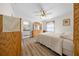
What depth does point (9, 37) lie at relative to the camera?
1.69m

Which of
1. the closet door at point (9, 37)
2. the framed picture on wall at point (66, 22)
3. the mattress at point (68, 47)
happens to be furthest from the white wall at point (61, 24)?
the closet door at point (9, 37)

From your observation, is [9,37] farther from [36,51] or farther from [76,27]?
[36,51]

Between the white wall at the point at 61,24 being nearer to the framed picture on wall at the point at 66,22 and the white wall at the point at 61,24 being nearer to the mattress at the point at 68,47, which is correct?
the framed picture on wall at the point at 66,22

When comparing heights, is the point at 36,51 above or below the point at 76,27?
below

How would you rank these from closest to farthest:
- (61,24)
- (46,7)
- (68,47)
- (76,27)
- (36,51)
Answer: (76,27)
(68,47)
(36,51)
(46,7)
(61,24)

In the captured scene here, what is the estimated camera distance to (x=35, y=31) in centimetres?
830

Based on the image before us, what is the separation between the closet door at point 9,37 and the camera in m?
1.64

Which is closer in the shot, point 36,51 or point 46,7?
point 36,51

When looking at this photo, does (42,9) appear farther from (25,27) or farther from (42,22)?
(42,22)

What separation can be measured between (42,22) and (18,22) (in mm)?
6883

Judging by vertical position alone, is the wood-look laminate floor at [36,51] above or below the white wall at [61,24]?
below

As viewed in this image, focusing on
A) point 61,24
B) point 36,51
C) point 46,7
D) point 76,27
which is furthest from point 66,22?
point 76,27

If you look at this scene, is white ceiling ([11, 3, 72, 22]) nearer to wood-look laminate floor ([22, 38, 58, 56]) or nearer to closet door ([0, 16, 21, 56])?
wood-look laminate floor ([22, 38, 58, 56])

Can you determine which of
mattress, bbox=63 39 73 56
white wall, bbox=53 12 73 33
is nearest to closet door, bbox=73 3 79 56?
mattress, bbox=63 39 73 56
